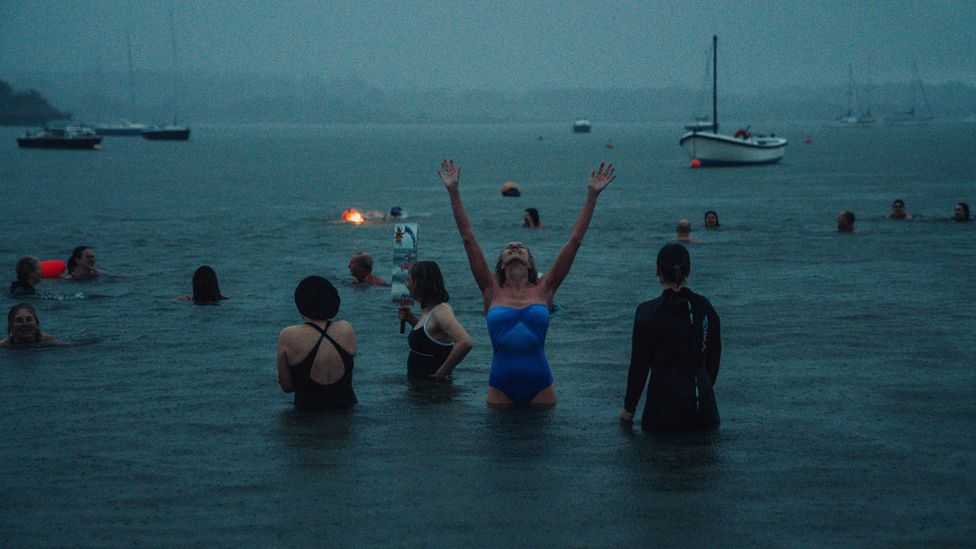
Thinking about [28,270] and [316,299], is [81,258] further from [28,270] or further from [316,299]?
[316,299]

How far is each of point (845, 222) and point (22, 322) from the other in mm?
21688

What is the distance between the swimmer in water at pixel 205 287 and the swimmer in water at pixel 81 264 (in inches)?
142

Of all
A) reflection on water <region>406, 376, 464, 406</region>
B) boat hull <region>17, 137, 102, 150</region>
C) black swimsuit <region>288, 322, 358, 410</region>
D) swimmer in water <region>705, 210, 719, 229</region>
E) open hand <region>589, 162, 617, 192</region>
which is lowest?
reflection on water <region>406, 376, 464, 406</region>

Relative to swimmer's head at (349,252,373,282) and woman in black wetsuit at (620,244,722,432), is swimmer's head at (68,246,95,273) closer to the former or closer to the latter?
swimmer's head at (349,252,373,282)

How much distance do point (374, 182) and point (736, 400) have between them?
60.0m

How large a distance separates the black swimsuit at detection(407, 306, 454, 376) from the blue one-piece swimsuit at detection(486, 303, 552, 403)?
1249 mm

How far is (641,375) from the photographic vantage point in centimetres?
913

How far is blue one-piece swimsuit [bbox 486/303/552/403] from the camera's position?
954 cm

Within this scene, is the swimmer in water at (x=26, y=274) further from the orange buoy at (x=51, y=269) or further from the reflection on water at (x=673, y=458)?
the reflection on water at (x=673, y=458)

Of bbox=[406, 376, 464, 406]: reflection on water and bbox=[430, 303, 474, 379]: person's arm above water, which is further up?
bbox=[430, 303, 474, 379]: person's arm above water

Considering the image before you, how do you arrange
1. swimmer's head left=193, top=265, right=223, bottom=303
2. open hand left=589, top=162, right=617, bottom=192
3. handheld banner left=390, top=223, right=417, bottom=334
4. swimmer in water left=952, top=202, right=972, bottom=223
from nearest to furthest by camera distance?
open hand left=589, top=162, right=617, bottom=192, handheld banner left=390, top=223, right=417, bottom=334, swimmer's head left=193, top=265, right=223, bottom=303, swimmer in water left=952, top=202, right=972, bottom=223

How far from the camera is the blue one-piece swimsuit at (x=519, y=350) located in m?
9.54

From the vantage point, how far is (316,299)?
9.95m

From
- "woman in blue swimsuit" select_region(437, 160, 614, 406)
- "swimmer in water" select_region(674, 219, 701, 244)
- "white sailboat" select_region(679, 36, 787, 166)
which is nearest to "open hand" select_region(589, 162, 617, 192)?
"woman in blue swimsuit" select_region(437, 160, 614, 406)
